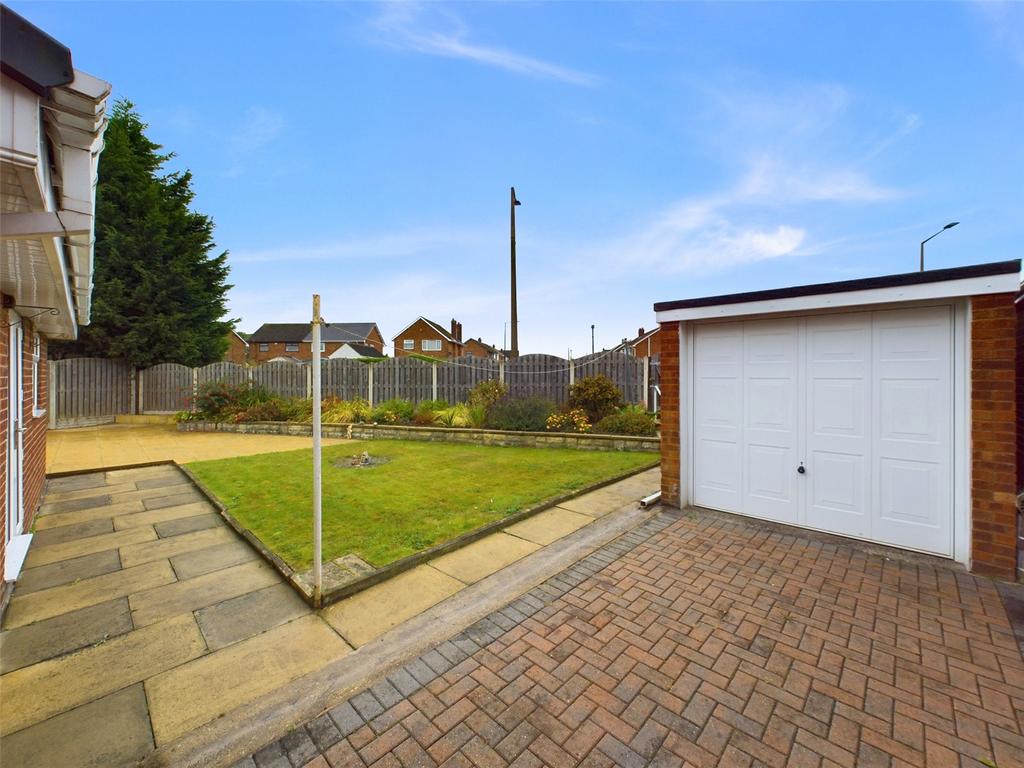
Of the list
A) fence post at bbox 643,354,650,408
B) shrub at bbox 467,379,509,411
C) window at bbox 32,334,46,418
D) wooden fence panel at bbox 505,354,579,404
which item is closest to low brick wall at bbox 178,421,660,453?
shrub at bbox 467,379,509,411

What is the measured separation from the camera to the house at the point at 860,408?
3523mm

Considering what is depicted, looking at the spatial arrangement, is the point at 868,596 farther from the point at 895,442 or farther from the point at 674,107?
the point at 674,107

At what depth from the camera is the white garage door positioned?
384cm

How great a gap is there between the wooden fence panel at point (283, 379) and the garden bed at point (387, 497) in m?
6.10

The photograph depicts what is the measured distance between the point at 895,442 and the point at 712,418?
1644 millimetres

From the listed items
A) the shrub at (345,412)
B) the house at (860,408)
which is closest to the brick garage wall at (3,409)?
the house at (860,408)

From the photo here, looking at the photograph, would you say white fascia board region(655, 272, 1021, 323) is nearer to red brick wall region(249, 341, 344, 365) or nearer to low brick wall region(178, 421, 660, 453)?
low brick wall region(178, 421, 660, 453)

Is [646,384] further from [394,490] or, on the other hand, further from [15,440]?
[15,440]

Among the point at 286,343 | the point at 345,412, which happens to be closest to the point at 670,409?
the point at 345,412

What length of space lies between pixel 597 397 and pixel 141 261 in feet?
56.8

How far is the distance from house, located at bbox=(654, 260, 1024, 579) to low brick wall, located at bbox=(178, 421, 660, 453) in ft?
11.5

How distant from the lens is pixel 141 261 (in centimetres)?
1544

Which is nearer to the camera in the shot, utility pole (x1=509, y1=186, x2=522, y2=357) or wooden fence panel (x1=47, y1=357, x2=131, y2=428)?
wooden fence panel (x1=47, y1=357, x2=131, y2=428)

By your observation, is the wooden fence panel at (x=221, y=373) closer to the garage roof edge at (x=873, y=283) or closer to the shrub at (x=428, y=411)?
the shrub at (x=428, y=411)
